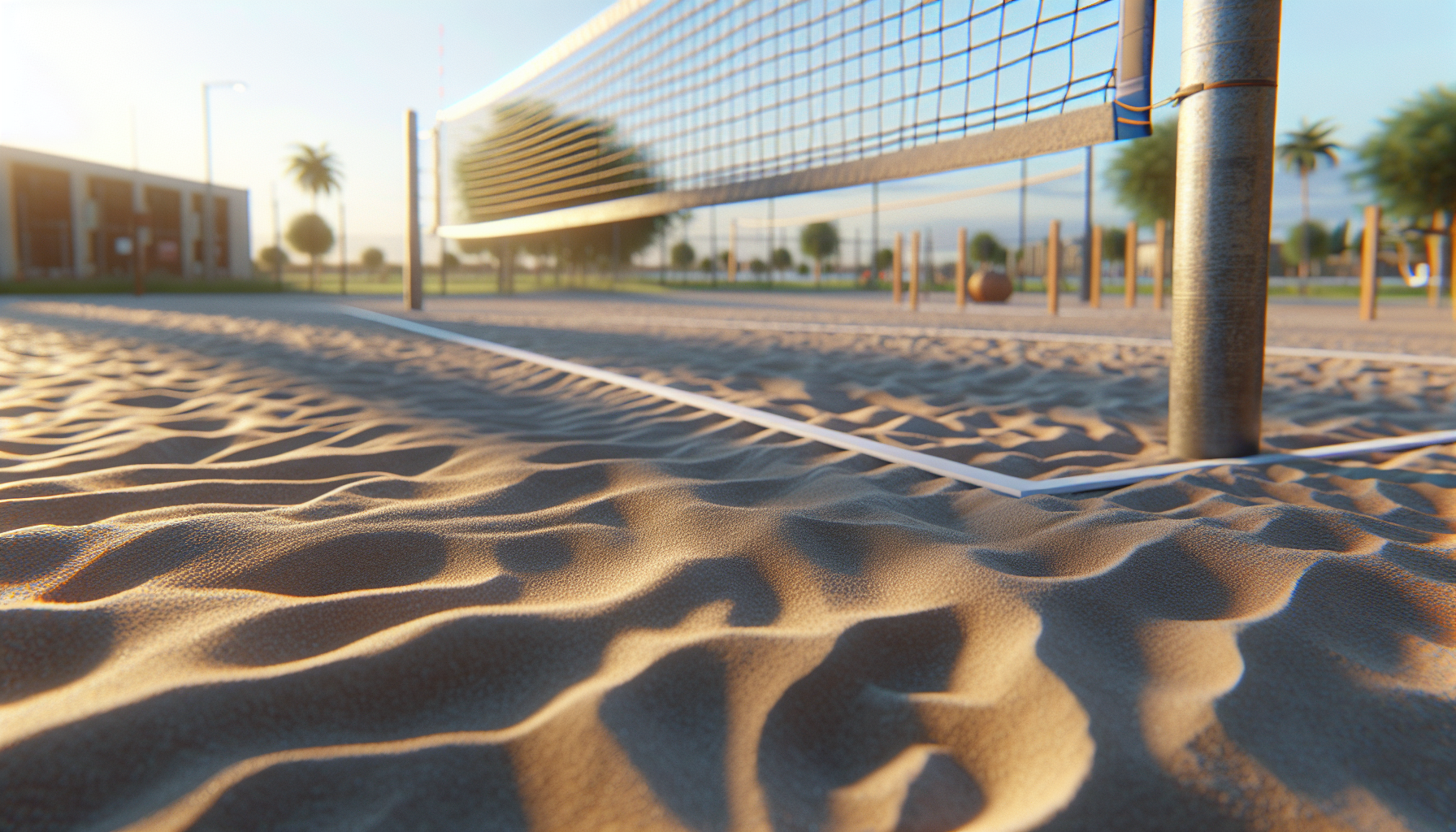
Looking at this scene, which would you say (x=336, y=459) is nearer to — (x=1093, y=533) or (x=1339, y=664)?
(x=1093, y=533)

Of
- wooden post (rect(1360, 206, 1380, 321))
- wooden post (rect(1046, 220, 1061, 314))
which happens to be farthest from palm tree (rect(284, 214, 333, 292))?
wooden post (rect(1360, 206, 1380, 321))

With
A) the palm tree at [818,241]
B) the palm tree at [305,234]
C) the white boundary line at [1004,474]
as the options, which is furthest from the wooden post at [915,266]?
the palm tree at [305,234]

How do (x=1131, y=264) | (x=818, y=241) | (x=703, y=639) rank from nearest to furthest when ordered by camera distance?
(x=703, y=639)
(x=1131, y=264)
(x=818, y=241)

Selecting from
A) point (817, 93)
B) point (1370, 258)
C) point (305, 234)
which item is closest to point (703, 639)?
point (817, 93)

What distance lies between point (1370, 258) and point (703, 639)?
446 inches

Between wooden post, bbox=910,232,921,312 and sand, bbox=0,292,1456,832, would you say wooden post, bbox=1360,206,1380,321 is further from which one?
sand, bbox=0,292,1456,832

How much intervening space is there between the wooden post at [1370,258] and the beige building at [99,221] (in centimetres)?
2929

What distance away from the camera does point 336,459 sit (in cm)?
204

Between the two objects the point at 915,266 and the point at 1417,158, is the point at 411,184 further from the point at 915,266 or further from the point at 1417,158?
the point at 1417,158

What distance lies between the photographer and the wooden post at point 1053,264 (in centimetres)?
1114

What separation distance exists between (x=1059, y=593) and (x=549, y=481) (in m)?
1.08

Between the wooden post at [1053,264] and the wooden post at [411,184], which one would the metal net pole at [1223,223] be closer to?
A: the wooden post at [411,184]

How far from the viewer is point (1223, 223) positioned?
200 cm

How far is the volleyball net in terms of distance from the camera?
2.51 metres
